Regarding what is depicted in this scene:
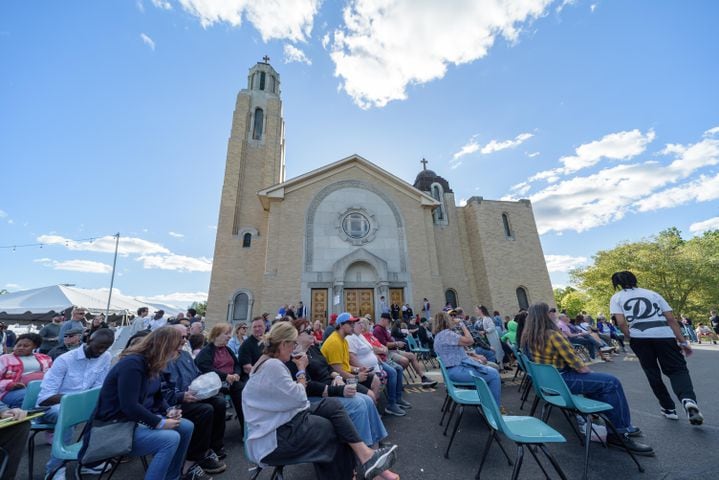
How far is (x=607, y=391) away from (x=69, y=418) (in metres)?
5.79

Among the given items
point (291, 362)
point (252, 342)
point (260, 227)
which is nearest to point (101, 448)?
point (291, 362)

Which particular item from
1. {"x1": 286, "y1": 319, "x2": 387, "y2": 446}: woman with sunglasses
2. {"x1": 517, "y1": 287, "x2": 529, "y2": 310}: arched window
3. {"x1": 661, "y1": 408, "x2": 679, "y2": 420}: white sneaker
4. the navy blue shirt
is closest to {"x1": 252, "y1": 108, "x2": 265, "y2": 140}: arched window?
{"x1": 286, "y1": 319, "x2": 387, "y2": 446}: woman with sunglasses

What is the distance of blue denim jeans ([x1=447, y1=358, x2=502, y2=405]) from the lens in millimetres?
4172

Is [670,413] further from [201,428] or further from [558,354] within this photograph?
[201,428]

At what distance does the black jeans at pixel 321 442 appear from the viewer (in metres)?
2.30

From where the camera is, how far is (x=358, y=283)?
50.1 ft

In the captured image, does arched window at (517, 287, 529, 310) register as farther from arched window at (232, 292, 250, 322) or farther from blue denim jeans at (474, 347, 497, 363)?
arched window at (232, 292, 250, 322)

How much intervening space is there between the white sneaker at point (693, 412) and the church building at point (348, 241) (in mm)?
11321

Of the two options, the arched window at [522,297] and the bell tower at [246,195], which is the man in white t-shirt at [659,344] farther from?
the bell tower at [246,195]

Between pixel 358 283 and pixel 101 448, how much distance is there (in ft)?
43.0

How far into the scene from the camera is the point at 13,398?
3584 millimetres

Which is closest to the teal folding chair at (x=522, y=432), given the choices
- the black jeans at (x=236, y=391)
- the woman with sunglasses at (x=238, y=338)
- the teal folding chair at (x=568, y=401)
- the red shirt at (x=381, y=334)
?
the teal folding chair at (x=568, y=401)

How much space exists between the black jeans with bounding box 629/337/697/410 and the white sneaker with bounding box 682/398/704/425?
6cm

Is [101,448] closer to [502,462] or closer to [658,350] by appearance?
[502,462]
